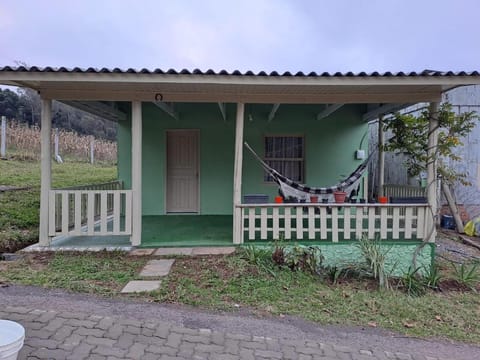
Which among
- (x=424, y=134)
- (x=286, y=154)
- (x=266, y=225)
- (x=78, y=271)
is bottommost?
(x=78, y=271)

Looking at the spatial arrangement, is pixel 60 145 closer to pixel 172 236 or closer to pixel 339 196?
pixel 172 236

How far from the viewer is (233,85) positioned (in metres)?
4.58

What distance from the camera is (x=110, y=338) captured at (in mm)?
2627

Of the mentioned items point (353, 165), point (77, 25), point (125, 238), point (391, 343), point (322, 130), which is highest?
point (77, 25)

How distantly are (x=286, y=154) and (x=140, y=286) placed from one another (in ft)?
14.7

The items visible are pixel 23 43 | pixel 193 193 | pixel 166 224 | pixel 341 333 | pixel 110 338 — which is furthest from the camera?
pixel 23 43

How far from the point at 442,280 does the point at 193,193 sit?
4624mm

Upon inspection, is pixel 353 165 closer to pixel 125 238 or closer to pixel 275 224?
pixel 275 224

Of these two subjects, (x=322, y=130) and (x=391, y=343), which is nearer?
(x=391, y=343)

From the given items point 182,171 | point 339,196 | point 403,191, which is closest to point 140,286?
point 339,196

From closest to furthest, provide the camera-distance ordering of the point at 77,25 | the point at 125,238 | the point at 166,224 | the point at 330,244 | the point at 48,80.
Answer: the point at 48,80
the point at 330,244
the point at 125,238
the point at 166,224
the point at 77,25

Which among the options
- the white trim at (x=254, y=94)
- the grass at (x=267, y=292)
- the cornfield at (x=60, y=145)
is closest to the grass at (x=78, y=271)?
the grass at (x=267, y=292)

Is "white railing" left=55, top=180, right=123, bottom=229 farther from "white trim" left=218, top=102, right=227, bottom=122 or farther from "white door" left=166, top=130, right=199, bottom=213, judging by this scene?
"white trim" left=218, top=102, right=227, bottom=122

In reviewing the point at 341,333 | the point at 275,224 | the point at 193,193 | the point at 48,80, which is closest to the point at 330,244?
the point at 275,224
